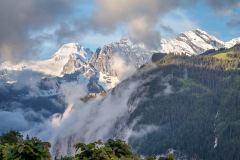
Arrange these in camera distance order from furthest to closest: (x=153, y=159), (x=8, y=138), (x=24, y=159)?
(x=8, y=138) < (x=153, y=159) < (x=24, y=159)

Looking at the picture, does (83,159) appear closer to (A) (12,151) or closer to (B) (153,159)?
(A) (12,151)

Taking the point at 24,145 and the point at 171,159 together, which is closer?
the point at 24,145

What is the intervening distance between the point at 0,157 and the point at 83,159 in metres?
8.63

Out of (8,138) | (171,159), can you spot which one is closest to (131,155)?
(171,159)

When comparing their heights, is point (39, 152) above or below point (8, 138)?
below

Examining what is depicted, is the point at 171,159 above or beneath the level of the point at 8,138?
beneath

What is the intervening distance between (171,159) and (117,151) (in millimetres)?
35329

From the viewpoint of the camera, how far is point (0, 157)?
37688 millimetres

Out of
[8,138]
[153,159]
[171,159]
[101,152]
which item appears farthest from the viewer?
[8,138]

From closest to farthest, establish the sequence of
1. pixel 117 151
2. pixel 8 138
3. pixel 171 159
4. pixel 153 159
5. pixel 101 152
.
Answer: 1. pixel 101 152
2. pixel 117 151
3. pixel 171 159
4. pixel 153 159
5. pixel 8 138

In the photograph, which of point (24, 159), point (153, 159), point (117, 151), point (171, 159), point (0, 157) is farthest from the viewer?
point (153, 159)

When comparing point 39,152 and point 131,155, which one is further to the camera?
point 131,155

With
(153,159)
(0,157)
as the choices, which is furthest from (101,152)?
(153,159)

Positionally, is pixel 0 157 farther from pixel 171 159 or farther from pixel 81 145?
pixel 171 159
